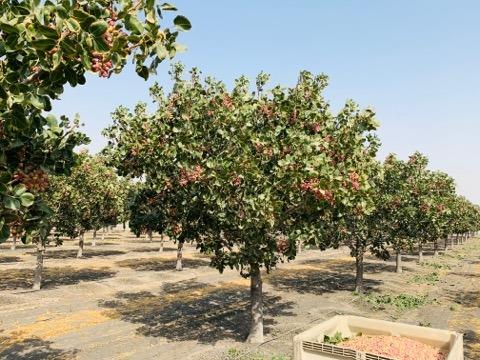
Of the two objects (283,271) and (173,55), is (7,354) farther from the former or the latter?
(283,271)

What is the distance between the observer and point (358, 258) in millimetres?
28297

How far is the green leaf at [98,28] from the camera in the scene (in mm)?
4281

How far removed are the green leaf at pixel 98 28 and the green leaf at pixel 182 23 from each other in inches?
39.1

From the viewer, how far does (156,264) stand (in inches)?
1588

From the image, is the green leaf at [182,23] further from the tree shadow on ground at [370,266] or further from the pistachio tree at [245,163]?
the tree shadow on ground at [370,266]

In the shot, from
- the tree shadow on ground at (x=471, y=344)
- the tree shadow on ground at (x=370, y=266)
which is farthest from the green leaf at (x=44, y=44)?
the tree shadow on ground at (x=370, y=266)

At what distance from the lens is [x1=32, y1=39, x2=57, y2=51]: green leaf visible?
4445 millimetres

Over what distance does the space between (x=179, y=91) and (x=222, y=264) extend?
713 centimetres

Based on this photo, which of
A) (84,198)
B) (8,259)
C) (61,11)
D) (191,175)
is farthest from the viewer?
(8,259)

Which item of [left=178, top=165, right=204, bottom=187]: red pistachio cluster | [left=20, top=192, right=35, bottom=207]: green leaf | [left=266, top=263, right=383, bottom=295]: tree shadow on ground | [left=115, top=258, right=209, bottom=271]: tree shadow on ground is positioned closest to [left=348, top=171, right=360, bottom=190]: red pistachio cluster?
[left=178, top=165, right=204, bottom=187]: red pistachio cluster

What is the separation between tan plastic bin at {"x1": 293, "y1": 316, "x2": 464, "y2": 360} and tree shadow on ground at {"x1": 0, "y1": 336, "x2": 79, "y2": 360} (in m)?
9.60

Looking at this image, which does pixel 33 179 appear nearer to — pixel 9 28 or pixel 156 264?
pixel 9 28

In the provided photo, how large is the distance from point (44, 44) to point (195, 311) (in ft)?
65.8

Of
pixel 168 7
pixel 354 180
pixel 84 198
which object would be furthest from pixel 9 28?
pixel 84 198
